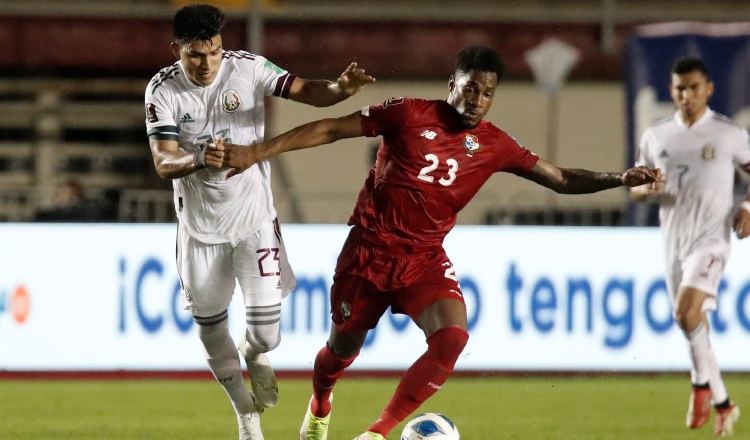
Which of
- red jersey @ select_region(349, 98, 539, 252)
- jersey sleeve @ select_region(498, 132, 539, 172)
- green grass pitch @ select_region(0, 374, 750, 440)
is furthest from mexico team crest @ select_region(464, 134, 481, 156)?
green grass pitch @ select_region(0, 374, 750, 440)

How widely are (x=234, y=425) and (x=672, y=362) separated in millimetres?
5210

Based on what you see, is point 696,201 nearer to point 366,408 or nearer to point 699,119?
point 699,119

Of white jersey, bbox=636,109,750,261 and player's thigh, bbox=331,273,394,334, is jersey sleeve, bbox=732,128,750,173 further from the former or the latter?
player's thigh, bbox=331,273,394,334

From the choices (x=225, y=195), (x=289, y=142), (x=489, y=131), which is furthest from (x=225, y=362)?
(x=489, y=131)

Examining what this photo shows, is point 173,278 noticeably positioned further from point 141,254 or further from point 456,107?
point 456,107

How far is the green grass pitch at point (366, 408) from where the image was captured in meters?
8.80

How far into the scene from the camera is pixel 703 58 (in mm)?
14031

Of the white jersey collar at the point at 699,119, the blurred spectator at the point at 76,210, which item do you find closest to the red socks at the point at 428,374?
the white jersey collar at the point at 699,119

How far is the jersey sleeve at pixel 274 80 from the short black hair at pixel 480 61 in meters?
1.04

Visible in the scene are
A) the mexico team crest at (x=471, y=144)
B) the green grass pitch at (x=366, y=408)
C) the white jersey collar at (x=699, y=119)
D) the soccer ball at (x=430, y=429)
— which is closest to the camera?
the soccer ball at (x=430, y=429)

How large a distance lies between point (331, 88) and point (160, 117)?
931mm

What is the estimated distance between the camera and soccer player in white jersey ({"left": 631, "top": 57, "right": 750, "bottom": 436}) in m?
9.34

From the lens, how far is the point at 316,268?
12.5 meters

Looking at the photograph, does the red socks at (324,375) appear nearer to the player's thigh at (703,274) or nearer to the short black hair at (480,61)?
the short black hair at (480,61)
